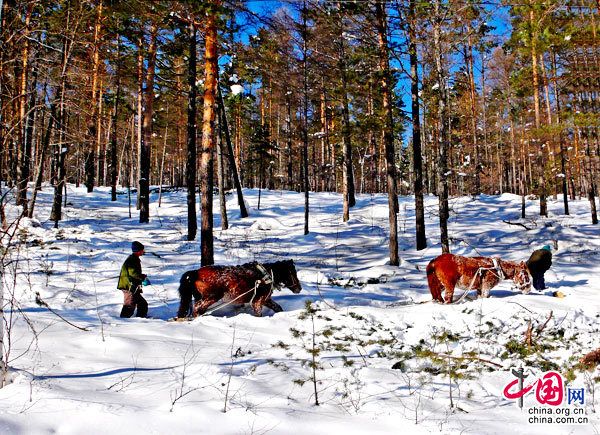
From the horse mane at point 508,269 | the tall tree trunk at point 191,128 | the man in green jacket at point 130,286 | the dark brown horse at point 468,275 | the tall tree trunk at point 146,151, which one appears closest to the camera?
the man in green jacket at point 130,286

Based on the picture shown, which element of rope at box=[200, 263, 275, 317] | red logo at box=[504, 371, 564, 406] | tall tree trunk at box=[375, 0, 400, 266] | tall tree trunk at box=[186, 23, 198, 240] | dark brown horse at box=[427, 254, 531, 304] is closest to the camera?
red logo at box=[504, 371, 564, 406]

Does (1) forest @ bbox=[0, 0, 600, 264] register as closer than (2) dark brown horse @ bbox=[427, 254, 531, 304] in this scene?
Yes

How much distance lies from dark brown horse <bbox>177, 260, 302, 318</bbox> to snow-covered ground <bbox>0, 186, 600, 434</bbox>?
1.28 ft

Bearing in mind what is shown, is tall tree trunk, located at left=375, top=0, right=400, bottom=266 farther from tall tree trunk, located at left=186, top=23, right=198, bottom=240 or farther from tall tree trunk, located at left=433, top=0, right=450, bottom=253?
tall tree trunk, located at left=186, top=23, right=198, bottom=240

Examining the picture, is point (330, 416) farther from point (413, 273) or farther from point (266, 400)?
point (413, 273)

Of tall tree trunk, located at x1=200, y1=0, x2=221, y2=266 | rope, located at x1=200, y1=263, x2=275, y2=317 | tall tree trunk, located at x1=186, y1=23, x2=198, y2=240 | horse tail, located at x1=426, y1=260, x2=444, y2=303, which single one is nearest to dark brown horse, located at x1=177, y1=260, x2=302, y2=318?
rope, located at x1=200, y1=263, x2=275, y2=317

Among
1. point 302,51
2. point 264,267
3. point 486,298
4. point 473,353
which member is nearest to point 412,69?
point 302,51

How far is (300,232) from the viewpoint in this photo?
1848 cm

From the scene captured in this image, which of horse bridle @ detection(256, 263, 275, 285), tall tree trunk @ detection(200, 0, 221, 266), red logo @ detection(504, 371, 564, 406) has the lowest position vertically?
Result: red logo @ detection(504, 371, 564, 406)

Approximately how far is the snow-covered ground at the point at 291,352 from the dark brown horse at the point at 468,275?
0.47 metres

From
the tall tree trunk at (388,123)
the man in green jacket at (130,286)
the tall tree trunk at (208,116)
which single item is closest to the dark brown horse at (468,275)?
the tall tree trunk at (388,123)

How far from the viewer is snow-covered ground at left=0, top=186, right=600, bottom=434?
3.51 meters

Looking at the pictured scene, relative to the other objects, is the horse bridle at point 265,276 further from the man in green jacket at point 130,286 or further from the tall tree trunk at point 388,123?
the tall tree trunk at point 388,123
